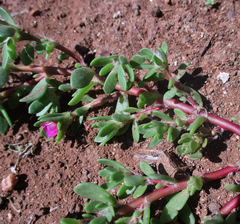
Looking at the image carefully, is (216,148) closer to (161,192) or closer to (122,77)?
(161,192)

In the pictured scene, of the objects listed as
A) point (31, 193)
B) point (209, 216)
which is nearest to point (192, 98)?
point (209, 216)

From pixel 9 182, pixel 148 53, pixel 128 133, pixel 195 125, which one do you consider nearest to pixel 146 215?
pixel 195 125

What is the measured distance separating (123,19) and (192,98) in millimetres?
1337

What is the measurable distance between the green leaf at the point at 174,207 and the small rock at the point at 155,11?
6.22ft

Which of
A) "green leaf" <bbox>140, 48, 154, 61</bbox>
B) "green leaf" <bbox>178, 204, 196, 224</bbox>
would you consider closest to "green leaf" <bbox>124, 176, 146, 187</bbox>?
"green leaf" <bbox>178, 204, 196, 224</bbox>

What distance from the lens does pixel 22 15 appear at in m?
3.02

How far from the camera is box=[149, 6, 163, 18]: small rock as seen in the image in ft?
7.95

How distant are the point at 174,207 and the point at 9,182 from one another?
170cm

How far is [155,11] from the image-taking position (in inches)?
95.3

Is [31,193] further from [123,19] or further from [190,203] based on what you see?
[123,19]

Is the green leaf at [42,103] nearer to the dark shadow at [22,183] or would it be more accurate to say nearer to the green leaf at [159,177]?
the dark shadow at [22,183]

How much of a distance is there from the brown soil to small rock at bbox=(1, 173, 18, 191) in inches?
2.1

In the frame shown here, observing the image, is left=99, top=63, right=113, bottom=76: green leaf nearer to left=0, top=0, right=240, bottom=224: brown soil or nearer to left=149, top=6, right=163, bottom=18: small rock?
left=0, top=0, right=240, bottom=224: brown soil

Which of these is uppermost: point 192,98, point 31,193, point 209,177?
point 192,98
